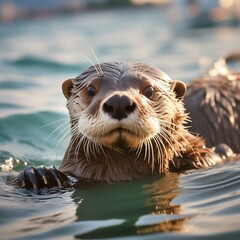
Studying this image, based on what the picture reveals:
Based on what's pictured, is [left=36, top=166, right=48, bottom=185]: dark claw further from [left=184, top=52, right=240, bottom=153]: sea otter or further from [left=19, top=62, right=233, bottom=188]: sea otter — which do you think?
[left=184, top=52, right=240, bottom=153]: sea otter

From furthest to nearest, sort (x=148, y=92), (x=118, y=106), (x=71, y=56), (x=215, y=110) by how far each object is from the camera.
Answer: (x=71, y=56), (x=215, y=110), (x=148, y=92), (x=118, y=106)

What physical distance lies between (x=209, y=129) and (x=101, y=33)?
1345cm

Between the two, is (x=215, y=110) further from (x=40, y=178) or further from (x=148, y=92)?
(x=40, y=178)

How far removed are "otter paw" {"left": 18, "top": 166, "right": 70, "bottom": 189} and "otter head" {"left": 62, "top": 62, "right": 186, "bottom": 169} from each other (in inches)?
10.6

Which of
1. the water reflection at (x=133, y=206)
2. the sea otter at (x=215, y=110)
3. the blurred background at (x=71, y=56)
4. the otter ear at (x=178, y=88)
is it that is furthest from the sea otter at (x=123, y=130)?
the sea otter at (x=215, y=110)

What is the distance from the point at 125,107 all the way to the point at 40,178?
76 cm

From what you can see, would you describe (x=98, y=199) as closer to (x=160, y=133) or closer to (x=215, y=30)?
(x=160, y=133)

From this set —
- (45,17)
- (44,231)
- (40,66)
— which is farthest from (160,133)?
(45,17)

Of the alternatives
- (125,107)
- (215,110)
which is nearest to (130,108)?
(125,107)

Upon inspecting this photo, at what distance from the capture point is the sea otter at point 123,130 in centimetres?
416

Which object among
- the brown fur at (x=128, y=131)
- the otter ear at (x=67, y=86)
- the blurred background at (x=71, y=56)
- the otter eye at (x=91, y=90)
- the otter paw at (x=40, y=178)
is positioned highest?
the blurred background at (x=71, y=56)

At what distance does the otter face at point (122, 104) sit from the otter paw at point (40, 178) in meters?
0.29

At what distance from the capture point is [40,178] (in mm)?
4406

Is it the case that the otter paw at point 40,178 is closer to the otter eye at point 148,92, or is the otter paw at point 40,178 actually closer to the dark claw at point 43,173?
the dark claw at point 43,173
